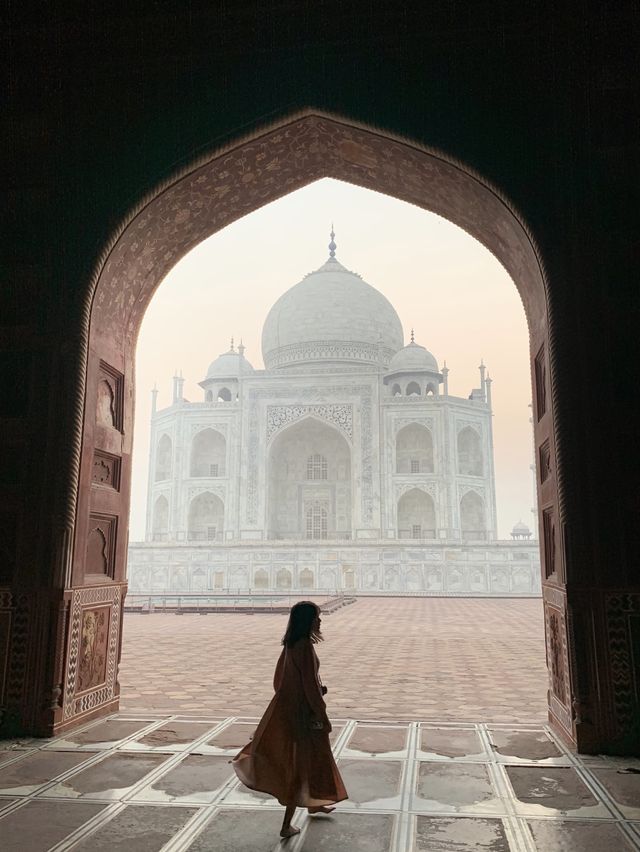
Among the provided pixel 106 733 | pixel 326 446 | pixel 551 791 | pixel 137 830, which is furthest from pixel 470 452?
pixel 137 830

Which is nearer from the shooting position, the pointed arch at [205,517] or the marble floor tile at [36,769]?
the marble floor tile at [36,769]

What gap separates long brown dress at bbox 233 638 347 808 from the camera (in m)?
2.28

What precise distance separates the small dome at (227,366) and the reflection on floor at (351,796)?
25.0 meters

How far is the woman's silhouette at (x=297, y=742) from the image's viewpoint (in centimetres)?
228

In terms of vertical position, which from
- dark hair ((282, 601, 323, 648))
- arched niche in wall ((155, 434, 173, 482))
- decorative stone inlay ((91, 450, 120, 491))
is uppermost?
arched niche in wall ((155, 434, 173, 482))

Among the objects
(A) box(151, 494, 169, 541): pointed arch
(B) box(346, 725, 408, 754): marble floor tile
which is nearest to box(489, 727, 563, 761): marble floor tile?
(B) box(346, 725, 408, 754): marble floor tile

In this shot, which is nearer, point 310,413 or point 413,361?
point 310,413

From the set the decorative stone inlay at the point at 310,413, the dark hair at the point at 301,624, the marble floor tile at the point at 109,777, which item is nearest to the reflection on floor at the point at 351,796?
the marble floor tile at the point at 109,777

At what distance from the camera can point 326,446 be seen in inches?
1025

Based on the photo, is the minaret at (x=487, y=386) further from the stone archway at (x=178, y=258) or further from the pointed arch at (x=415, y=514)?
the stone archway at (x=178, y=258)

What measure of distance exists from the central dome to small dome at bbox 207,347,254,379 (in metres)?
0.96

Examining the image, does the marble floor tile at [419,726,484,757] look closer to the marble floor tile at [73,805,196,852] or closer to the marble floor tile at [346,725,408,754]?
the marble floor tile at [346,725,408,754]

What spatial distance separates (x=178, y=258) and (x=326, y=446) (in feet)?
69.5

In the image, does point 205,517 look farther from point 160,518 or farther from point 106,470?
point 106,470
